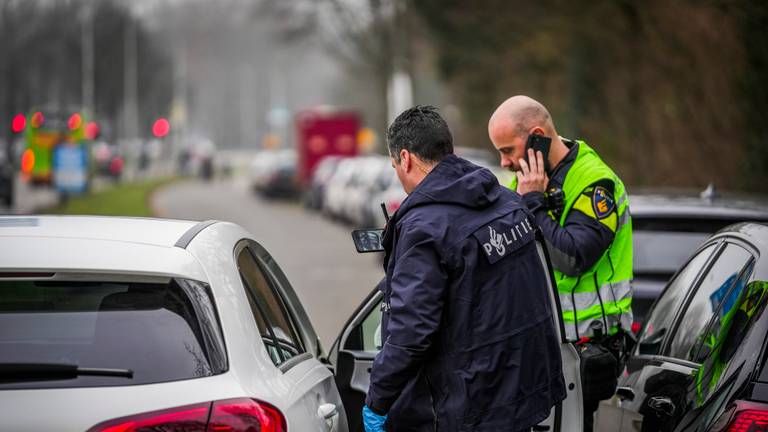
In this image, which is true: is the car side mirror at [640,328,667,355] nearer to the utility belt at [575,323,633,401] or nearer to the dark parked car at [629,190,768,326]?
the utility belt at [575,323,633,401]

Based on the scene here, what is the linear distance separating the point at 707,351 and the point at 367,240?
1.17 meters

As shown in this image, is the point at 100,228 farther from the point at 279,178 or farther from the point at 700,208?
the point at 279,178

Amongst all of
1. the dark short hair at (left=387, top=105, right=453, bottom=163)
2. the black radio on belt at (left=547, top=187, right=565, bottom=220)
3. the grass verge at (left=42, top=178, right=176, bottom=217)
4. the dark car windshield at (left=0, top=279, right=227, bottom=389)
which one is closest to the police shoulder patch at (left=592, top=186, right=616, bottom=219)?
the black radio on belt at (left=547, top=187, right=565, bottom=220)

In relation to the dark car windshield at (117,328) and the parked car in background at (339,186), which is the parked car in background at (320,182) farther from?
the dark car windshield at (117,328)

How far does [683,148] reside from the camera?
20109 mm

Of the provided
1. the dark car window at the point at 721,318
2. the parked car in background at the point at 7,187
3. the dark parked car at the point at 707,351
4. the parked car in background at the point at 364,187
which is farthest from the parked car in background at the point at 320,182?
the dark car window at the point at 721,318

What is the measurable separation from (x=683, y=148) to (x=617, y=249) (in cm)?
1588

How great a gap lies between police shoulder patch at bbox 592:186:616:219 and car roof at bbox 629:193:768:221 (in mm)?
2152

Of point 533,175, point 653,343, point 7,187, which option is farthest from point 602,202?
point 7,187

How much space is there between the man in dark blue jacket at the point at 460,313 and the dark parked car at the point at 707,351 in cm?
49

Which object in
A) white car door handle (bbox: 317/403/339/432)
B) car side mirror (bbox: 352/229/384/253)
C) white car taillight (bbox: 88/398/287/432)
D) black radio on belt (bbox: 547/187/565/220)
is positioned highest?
black radio on belt (bbox: 547/187/565/220)

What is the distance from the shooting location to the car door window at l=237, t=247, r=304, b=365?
402 centimetres

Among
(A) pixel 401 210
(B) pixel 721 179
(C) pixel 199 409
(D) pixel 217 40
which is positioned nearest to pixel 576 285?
(A) pixel 401 210

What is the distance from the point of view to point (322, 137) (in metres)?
46.2
